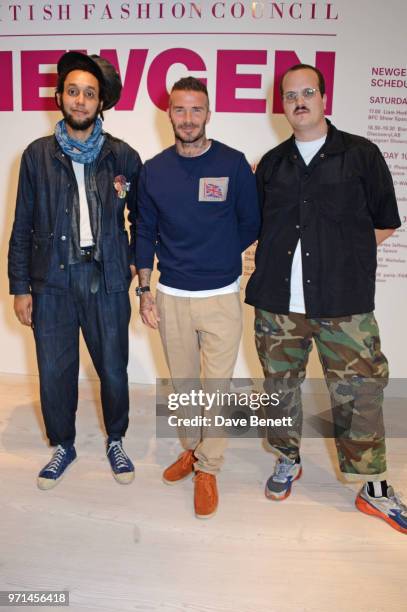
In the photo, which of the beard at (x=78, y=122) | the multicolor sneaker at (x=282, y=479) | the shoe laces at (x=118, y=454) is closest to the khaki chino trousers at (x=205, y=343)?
the multicolor sneaker at (x=282, y=479)

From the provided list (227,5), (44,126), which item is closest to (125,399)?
(44,126)

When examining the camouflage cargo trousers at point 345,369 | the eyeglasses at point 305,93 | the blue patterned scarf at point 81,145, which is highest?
the eyeglasses at point 305,93

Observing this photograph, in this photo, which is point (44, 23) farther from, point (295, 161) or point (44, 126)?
point (295, 161)

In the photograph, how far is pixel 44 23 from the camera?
3.25m

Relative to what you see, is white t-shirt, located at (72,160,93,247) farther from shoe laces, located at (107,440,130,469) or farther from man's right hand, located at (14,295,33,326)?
shoe laces, located at (107,440,130,469)

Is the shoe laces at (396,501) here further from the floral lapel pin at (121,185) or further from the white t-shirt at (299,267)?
the floral lapel pin at (121,185)

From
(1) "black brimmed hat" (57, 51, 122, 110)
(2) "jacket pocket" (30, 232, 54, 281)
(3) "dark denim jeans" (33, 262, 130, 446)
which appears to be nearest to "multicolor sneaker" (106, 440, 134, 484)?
(3) "dark denim jeans" (33, 262, 130, 446)

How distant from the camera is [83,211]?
228 centimetres

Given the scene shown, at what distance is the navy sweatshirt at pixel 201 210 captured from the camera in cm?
209

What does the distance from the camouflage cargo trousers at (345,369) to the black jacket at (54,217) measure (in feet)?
2.29

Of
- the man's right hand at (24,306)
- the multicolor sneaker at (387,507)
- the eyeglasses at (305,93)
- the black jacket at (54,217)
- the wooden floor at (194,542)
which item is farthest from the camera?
the man's right hand at (24,306)

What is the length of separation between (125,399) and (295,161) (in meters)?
1.27

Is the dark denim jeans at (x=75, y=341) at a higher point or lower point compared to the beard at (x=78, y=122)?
lower

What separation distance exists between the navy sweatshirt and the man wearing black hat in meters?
0.21
